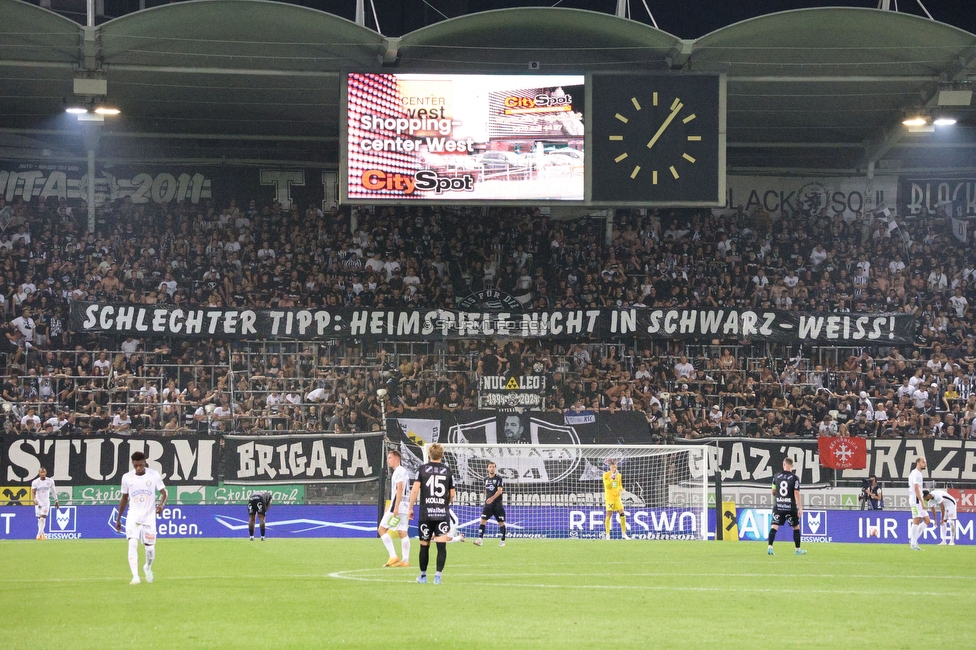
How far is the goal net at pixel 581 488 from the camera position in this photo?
30.2 meters

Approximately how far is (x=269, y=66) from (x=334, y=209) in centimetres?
852

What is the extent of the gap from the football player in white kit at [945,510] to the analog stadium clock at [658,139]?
27.9ft

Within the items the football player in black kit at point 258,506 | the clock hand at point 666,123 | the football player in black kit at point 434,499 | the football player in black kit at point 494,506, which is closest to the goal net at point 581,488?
the football player in black kit at point 494,506

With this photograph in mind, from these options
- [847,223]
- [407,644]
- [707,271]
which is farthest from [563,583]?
[847,223]

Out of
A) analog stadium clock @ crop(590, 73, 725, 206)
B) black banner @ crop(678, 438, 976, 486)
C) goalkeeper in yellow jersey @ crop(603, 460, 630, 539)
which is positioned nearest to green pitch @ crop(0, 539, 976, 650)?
goalkeeper in yellow jersey @ crop(603, 460, 630, 539)

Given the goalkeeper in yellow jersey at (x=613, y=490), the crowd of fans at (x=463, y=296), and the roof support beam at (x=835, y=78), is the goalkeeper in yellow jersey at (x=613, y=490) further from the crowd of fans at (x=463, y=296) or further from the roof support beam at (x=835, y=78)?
the roof support beam at (x=835, y=78)

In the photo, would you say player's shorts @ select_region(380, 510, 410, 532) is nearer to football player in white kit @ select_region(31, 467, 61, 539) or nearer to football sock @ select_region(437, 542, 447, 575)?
football sock @ select_region(437, 542, 447, 575)

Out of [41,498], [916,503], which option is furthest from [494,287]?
[916,503]

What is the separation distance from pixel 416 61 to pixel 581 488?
11.9 metres

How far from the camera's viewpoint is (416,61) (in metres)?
32.1

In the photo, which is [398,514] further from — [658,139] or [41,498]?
[41,498]

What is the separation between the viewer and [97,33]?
29547 mm

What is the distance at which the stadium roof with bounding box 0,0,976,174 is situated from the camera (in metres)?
29.4

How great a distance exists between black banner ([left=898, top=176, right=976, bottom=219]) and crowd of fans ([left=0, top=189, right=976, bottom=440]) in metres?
2.19
